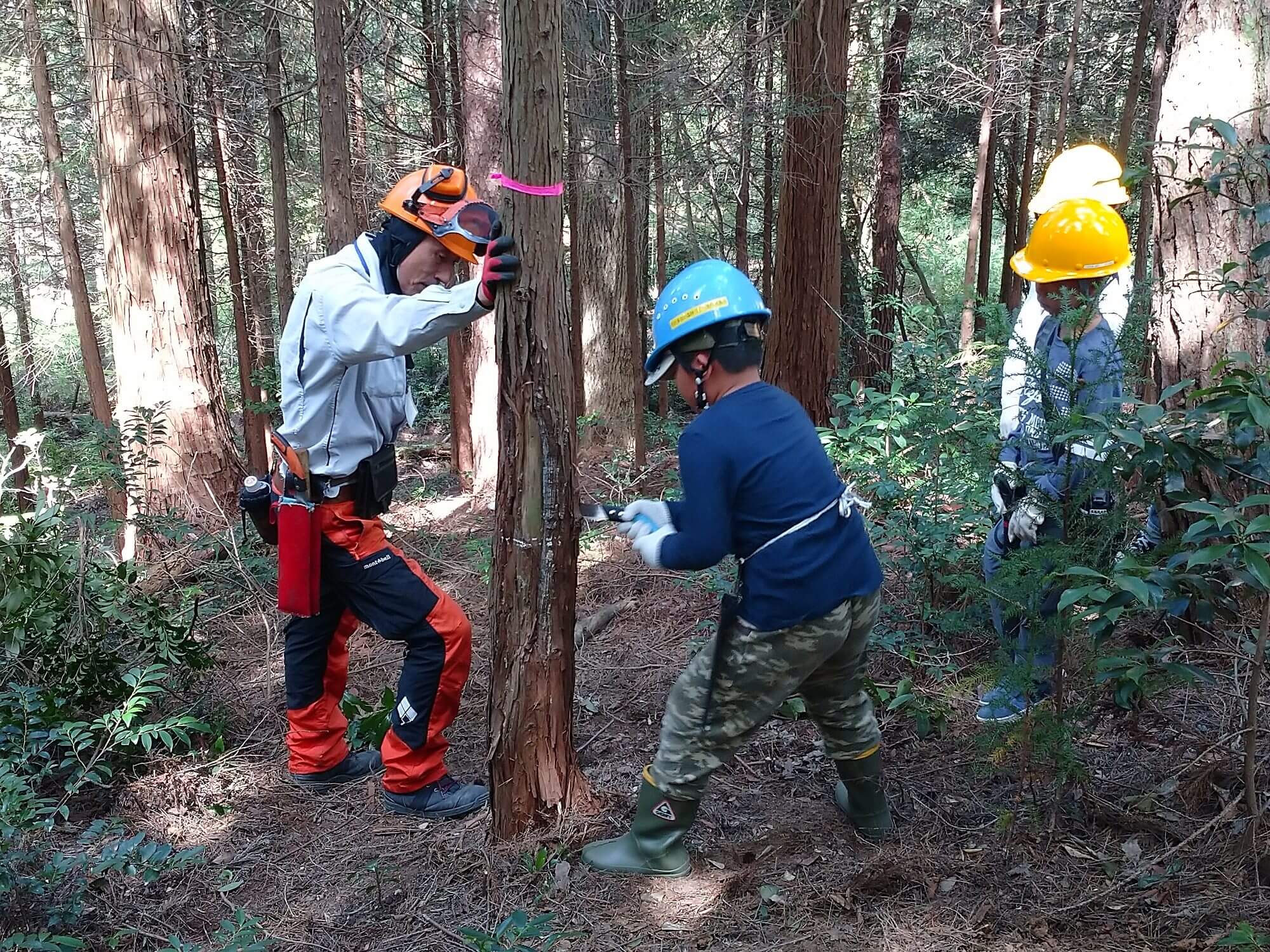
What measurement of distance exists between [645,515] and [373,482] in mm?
1485

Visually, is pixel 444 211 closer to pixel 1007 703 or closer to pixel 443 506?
pixel 1007 703

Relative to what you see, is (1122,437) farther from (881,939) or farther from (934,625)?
(934,625)

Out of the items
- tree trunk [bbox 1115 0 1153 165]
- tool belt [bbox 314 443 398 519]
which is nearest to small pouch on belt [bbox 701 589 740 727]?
tool belt [bbox 314 443 398 519]

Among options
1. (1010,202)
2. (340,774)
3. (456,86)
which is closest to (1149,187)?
(340,774)

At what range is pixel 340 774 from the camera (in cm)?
427

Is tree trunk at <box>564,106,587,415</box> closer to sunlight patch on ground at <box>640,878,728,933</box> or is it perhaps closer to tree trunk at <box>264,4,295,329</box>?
tree trunk at <box>264,4,295,329</box>

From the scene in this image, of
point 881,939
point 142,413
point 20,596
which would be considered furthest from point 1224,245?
point 142,413

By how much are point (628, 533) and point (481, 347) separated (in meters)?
6.77

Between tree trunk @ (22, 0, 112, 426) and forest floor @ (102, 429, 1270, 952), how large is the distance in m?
7.02

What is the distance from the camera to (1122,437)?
2566 mm

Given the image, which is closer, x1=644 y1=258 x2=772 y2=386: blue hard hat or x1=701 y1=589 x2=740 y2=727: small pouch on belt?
x1=644 y1=258 x2=772 y2=386: blue hard hat

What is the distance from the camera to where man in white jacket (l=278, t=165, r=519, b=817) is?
3586 millimetres

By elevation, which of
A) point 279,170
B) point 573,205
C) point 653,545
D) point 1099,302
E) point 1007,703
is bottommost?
point 1007,703

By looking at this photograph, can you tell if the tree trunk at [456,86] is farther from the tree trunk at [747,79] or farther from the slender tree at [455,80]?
the tree trunk at [747,79]
